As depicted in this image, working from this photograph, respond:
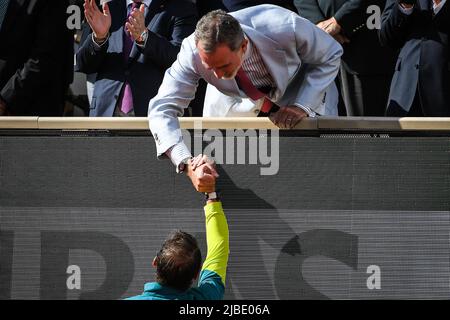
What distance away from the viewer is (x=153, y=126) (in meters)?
4.74

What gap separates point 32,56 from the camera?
6.30 m

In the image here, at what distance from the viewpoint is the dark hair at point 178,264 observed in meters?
4.03

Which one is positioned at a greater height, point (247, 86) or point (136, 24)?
point (136, 24)

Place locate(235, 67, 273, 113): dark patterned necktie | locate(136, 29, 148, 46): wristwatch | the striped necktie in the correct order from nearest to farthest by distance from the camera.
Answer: locate(235, 67, 273, 113): dark patterned necktie, locate(136, 29, 148, 46): wristwatch, the striped necktie

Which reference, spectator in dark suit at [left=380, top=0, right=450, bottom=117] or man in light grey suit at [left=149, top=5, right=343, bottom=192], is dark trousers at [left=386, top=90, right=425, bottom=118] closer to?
spectator in dark suit at [left=380, top=0, right=450, bottom=117]

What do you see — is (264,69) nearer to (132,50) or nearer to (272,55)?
(272,55)

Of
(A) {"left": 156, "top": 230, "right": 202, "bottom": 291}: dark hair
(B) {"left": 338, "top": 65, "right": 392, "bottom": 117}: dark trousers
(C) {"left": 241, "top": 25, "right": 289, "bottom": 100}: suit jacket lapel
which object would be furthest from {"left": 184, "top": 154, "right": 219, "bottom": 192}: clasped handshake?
(B) {"left": 338, "top": 65, "right": 392, "bottom": 117}: dark trousers

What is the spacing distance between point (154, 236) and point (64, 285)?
1.63 ft

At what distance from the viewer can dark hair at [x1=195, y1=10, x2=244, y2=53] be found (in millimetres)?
4641

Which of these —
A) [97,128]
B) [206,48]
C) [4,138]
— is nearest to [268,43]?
[206,48]

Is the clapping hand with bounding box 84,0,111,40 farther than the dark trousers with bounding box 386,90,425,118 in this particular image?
Yes

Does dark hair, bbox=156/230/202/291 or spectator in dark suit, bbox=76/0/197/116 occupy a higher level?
spectator in dark suit, bbox=76/0/197/116

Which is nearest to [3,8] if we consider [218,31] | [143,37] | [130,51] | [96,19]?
Result: [96,19]

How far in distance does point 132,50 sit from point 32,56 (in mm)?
635
